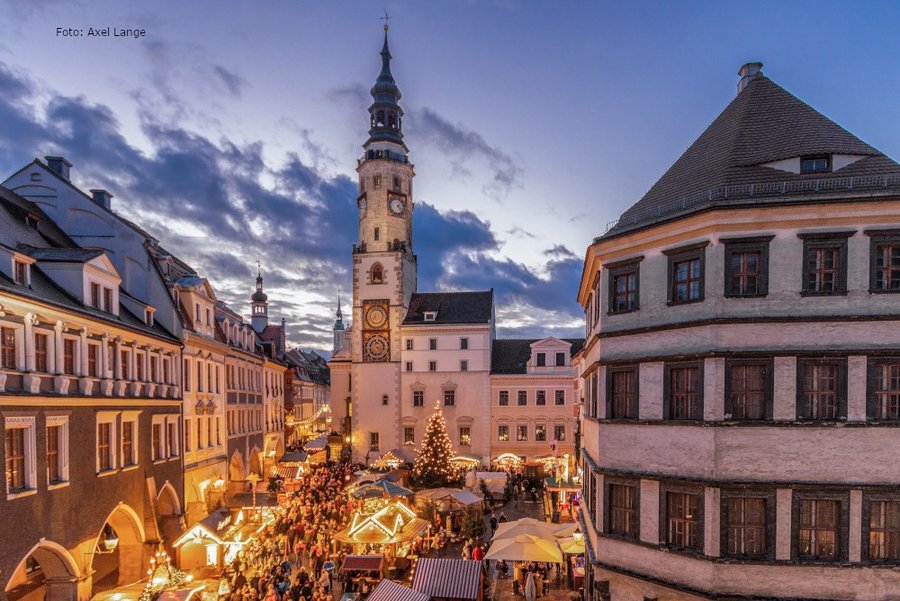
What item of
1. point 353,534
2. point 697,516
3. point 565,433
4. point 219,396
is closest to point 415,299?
point 565,433

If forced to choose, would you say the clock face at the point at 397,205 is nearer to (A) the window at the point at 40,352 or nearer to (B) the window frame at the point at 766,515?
(A) the window at the point at 40,352

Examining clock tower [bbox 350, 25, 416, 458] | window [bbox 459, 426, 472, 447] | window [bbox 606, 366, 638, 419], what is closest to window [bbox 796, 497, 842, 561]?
window [bbox 606, 366, 638, 419]

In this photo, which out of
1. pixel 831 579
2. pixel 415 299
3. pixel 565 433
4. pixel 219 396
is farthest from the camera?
pixel 415 299

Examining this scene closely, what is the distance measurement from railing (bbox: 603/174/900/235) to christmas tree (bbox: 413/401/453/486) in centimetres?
3231

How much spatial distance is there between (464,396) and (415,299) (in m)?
11.3

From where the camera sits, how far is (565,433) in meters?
57.0

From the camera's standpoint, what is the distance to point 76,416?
21.5 meters

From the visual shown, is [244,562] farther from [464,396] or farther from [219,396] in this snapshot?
[464,396]

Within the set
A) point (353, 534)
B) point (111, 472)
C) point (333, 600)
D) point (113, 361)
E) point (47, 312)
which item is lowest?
point (333, 600)

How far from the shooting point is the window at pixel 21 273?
19500 mm

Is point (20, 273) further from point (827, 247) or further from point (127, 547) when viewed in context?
point (827, 247)

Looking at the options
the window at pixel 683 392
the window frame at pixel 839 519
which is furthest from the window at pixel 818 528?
A: the window at pixel 683 392

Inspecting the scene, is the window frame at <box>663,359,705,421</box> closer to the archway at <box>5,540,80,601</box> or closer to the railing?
the railing

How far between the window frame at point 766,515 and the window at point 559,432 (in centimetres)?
4204
